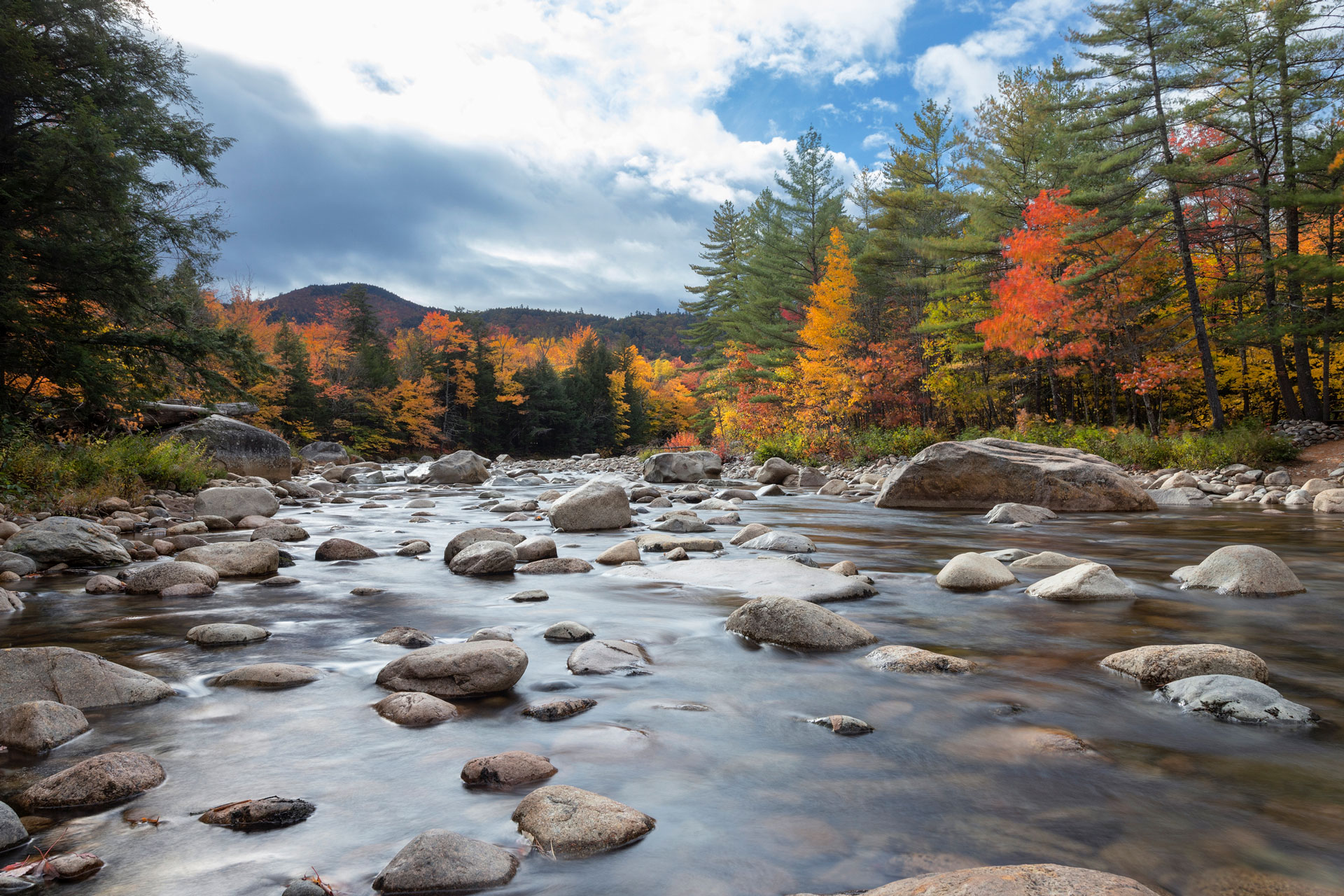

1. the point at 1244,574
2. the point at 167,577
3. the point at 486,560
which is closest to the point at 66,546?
the point at 167,577

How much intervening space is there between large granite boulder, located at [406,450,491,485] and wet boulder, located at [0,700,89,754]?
1759 cm

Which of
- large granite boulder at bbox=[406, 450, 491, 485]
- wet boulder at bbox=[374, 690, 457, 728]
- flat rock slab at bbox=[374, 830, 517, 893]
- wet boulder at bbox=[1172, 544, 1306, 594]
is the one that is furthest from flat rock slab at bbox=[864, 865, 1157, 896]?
large granite boulder at bbox=[406, 450, 491, 485]

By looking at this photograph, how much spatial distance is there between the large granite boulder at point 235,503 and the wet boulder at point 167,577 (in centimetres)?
461

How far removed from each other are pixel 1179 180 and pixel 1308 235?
8.26 m

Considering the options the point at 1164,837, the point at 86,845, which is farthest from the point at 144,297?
the point at 1164,837

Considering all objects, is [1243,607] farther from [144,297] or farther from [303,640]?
[144,297]

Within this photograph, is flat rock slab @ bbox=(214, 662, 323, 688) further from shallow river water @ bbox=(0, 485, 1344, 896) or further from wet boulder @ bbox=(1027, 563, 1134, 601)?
wet boulder @ bbox=(1027, 563, 1134, 601)

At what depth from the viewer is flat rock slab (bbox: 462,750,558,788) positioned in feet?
6.88

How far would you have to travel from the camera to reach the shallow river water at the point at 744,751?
1.71 metres

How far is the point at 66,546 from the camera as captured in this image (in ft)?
18.6

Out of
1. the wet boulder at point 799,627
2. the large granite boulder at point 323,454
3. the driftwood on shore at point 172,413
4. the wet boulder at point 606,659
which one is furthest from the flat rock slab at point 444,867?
the large granite boulder at point 323,454

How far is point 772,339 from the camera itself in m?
30.0

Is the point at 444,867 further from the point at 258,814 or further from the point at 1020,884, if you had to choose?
the point at 1020,884

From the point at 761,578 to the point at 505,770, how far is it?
3404 millimetres
